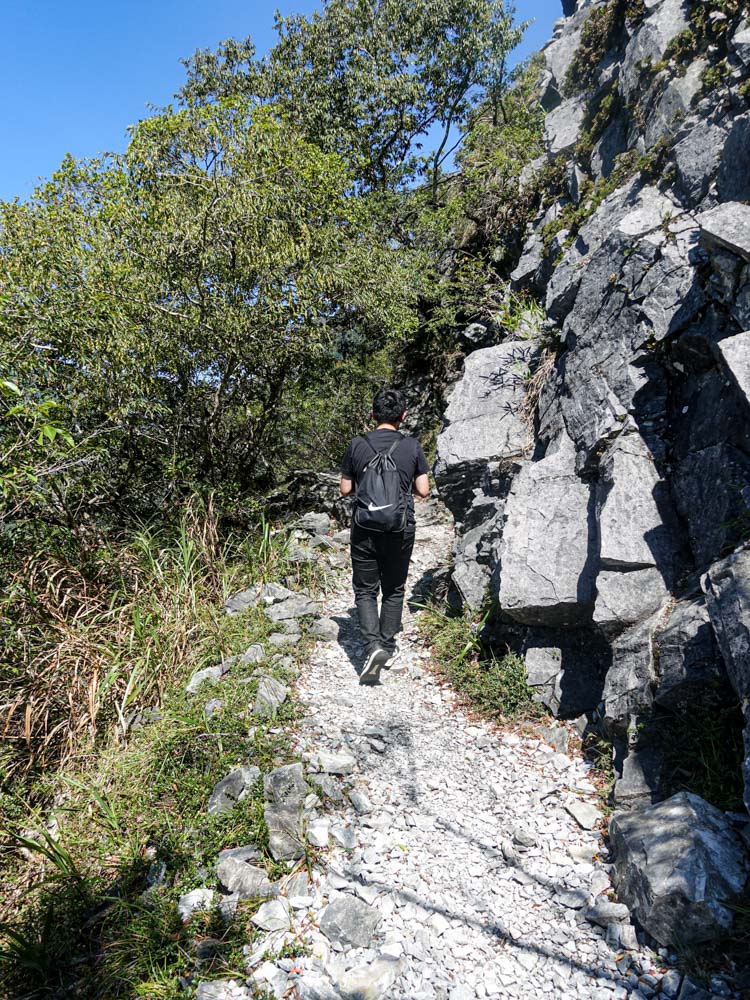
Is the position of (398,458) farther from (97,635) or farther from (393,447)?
(97,635)

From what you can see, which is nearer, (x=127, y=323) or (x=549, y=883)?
(x=549, y=883)

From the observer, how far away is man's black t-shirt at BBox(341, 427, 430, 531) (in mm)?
4988

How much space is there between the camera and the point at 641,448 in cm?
445

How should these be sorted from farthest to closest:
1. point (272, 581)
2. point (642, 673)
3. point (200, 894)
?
point (272, 581)
point (642, 673)
point (200, 894)

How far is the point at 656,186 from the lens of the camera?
5754mm

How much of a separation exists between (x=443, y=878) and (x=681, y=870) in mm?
1239

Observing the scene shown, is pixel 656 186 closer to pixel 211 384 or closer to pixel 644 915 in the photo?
pixel 211 384

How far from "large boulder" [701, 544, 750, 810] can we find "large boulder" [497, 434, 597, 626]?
1.20 metres

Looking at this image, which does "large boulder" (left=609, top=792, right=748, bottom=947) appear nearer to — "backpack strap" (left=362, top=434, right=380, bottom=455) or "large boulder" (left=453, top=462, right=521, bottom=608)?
"large boulder" (left=453, top=462, right=521, bottom=608)

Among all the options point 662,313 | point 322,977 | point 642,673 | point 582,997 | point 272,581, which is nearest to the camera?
point 582,997

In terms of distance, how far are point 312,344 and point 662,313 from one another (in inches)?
160

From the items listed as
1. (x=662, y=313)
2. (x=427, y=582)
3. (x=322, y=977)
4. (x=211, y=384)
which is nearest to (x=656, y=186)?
(x=662, y=313)

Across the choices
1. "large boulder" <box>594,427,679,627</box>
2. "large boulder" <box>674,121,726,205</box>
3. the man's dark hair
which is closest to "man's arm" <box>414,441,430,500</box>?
the man's dark hair

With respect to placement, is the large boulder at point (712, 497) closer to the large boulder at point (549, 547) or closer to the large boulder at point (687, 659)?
the large boulder at point (687, 659)
